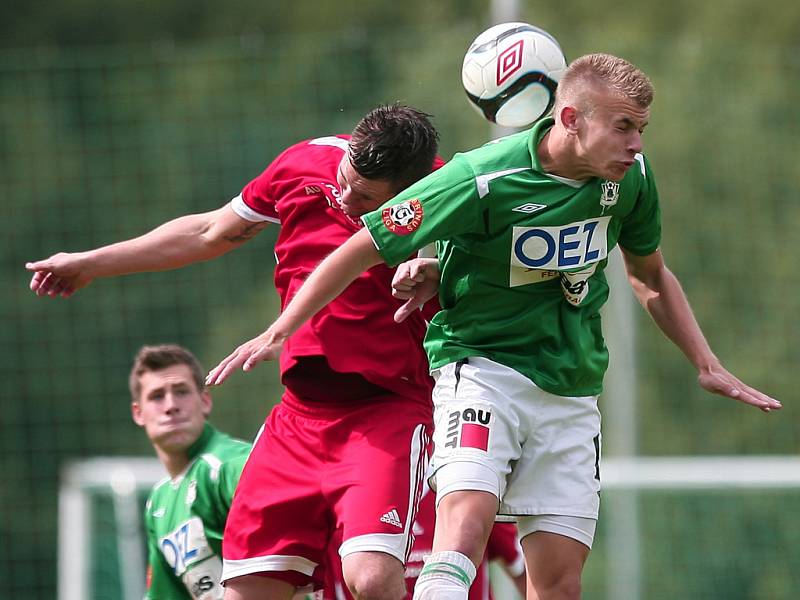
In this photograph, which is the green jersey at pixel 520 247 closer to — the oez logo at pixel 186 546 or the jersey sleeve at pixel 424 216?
the jersey sleeve at pixel 424 216

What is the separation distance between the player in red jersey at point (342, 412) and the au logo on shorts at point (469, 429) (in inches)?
14.4

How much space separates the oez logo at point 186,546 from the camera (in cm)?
588

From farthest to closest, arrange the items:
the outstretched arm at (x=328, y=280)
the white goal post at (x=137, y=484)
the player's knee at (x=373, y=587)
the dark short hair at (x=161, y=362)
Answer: the white goal post at (x=137, y=484) → the dark short hair at (x=161, y=362) → the player's knee at (x=373, y=587) → the outstretched arm at (x=328, y=280)

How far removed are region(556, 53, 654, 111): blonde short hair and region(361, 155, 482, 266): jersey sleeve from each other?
1.26ft

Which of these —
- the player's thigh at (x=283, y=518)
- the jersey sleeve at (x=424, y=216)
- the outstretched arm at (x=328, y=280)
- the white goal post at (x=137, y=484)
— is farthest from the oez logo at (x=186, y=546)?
the white goal post at (x=137, y=484)

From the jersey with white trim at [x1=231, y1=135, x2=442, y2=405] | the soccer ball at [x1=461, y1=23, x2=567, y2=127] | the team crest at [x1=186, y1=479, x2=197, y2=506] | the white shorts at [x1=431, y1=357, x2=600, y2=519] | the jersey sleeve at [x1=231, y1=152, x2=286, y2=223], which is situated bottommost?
the team crest at [x1=186, y1=479, x2=197, y2=506]

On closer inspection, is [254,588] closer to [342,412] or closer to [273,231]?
[342,412]

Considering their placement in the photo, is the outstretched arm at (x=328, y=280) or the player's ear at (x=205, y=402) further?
the player's ear at (x=205, y=402)

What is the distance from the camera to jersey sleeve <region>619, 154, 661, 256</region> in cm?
479

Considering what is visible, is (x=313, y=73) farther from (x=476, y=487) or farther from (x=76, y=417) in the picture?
(x=476, y=487)

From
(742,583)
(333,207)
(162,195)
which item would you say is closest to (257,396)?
(162,195)

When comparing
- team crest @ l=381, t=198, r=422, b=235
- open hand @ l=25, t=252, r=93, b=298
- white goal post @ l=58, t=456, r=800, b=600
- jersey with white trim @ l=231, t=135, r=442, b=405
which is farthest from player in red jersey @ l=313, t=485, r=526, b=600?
white goal post @ l=58, t=456, r=800, b=600

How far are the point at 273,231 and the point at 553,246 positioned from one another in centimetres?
651

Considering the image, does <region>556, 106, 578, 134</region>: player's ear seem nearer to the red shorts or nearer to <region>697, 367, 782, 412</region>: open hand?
<region>697, 367, 782, 412</region>: open hand
